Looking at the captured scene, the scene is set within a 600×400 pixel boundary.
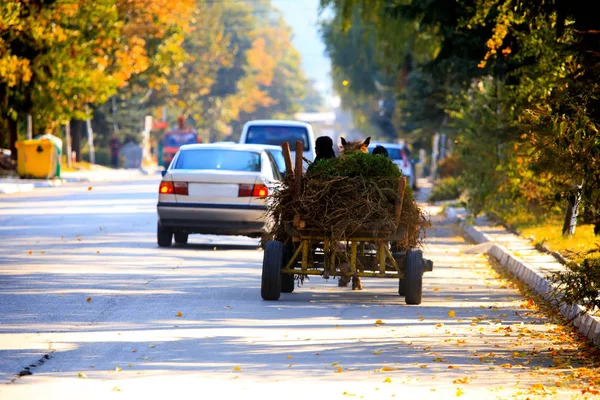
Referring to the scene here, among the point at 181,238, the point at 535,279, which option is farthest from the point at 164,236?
the point at 535,279

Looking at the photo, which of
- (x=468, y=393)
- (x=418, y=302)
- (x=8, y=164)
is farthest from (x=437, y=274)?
(x=8, y=164)

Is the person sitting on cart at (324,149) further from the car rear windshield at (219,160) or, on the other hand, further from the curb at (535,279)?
the car rear windshield at (219,160)

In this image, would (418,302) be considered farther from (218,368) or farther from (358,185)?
(218,368)

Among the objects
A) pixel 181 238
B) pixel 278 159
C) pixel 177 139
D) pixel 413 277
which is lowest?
pixel 177 139

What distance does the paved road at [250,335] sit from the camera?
8.35 m

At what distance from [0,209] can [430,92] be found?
13.9 metres

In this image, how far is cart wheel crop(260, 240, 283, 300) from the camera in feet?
42.6

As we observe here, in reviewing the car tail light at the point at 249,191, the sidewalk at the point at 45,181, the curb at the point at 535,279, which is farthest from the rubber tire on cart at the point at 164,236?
the sidewalk at the point at 45,181

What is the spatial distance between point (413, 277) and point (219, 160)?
7316 mm

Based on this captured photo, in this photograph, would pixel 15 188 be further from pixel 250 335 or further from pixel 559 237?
pixel 250 335

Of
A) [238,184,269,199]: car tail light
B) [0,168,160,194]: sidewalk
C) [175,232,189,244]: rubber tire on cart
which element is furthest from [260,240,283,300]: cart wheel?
[0,168,160,194]: sidewalk

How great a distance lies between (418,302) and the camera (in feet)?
43.3

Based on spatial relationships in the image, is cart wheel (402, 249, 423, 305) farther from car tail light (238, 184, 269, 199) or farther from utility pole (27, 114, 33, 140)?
utility pole (27, 114, 33, 140)

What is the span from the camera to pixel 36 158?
43.4 metres
